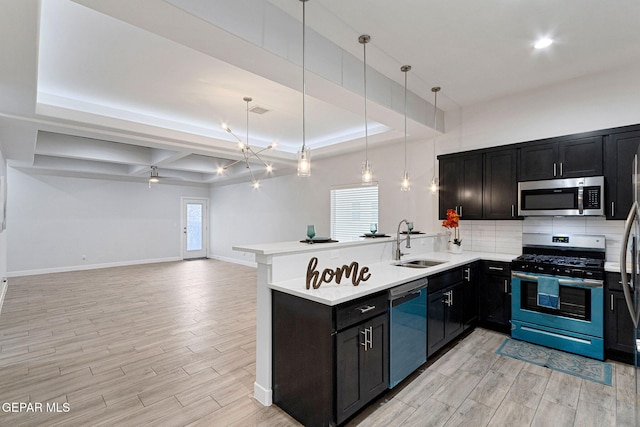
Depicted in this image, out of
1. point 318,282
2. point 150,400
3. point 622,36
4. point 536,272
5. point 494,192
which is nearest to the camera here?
point 318,282

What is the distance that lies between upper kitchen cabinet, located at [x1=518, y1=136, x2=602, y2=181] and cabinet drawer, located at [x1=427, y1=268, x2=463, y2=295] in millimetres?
1548

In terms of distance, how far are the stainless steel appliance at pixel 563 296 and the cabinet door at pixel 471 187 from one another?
932mm

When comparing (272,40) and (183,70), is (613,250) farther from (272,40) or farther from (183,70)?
(183,70)

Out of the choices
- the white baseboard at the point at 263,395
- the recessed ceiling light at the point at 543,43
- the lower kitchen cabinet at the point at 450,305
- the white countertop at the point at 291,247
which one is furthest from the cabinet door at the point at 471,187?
the white baseboard at the point at 263,395

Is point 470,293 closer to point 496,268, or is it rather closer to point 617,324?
point 496,268

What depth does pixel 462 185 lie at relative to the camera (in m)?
4.39

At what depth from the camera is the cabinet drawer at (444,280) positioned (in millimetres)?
2978

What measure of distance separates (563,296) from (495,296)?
0.69 meters

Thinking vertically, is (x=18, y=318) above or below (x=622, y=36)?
below

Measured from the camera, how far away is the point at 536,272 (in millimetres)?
3381

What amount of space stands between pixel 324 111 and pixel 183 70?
2.09 metres


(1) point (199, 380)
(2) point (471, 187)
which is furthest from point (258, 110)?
(1) point (199, 380)

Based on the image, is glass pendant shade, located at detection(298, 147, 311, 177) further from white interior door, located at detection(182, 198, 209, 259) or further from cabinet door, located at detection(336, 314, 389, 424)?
white interior door, located at detection(182, 198, 209, 259)

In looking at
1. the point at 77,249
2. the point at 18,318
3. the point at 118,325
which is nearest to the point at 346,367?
the point at 118,325
